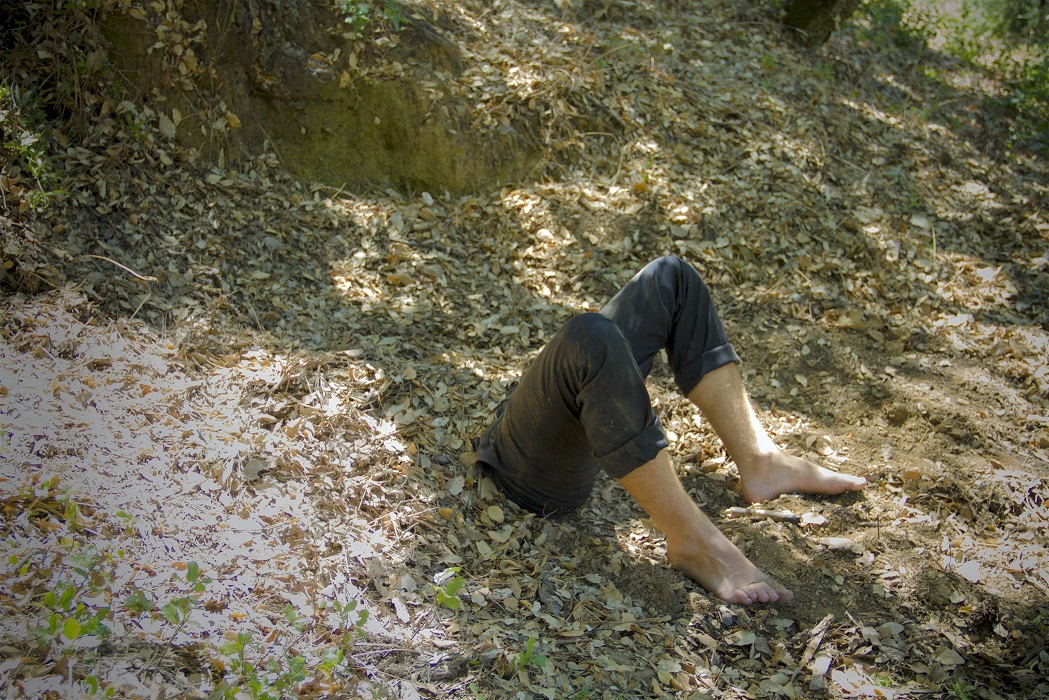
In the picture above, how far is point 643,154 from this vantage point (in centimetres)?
464

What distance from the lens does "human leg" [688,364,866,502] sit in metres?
2.90

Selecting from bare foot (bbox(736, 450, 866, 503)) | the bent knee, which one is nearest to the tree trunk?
bare foot (bbox(736, 450, 866, 503))

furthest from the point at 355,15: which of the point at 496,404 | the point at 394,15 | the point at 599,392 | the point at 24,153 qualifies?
the point at 599,392

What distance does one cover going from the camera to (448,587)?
89.0 inches

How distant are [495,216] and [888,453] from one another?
88.5 inches

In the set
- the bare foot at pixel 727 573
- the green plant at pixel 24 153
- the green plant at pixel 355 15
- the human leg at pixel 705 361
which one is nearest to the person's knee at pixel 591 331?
the human leg at pixel 705 361

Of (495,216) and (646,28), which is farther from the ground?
(646,28)

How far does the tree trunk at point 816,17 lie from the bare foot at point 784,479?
420 centimetres

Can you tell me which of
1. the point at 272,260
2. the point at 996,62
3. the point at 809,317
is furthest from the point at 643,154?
the point at 996,62

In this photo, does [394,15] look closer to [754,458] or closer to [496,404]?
[496,404]

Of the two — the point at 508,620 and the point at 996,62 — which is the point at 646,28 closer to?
the point at 996,62

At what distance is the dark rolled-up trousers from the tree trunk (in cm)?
406

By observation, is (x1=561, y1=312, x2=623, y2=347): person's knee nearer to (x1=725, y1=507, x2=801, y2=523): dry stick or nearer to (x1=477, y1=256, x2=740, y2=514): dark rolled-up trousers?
(x1=477, y1=256, x2=740, y2=514): dark rolled-up trousers

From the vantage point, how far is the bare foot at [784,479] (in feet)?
9.64
